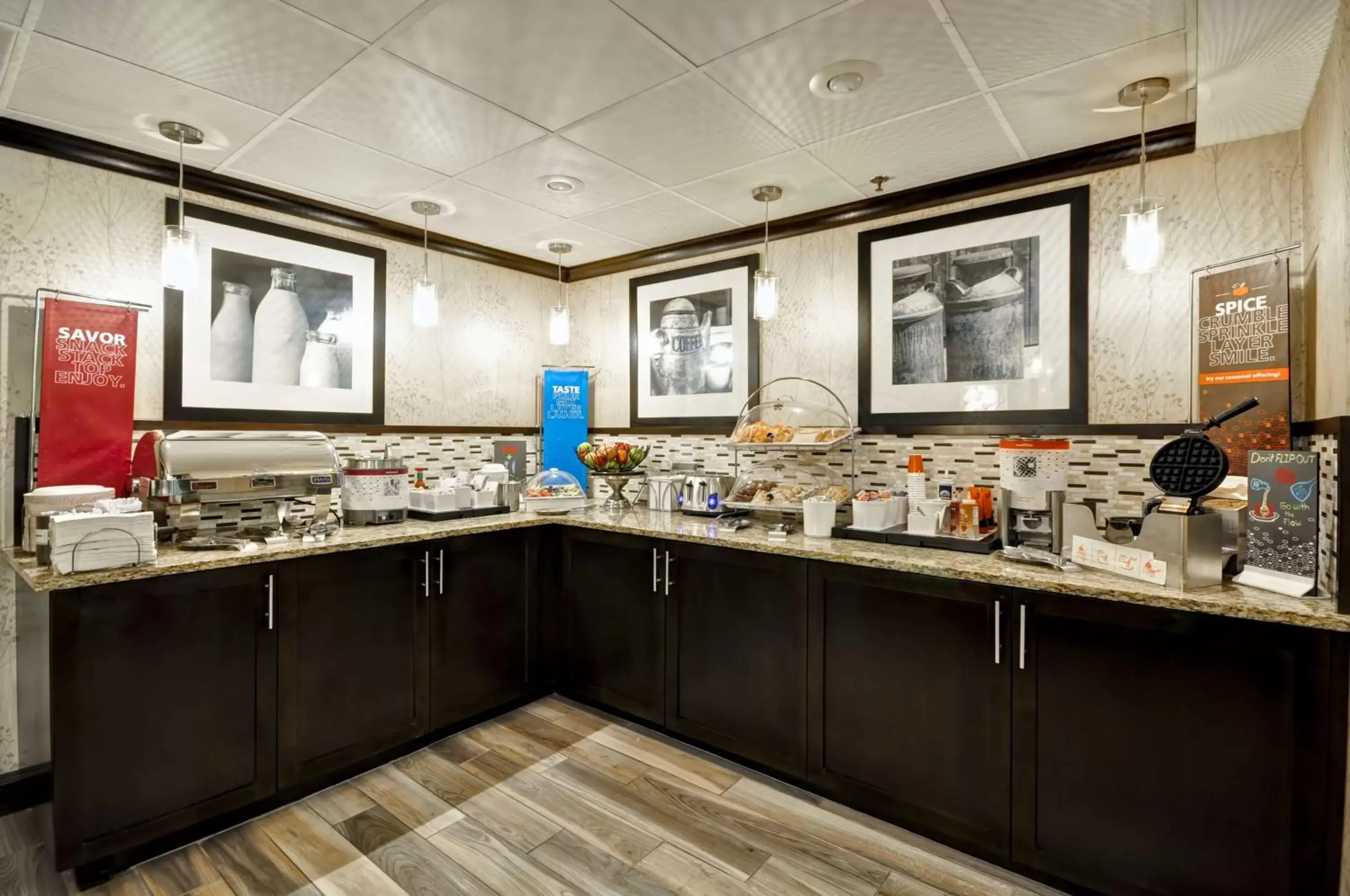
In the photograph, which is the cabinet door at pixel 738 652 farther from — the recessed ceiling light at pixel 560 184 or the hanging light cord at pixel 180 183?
the hanging light cord at pixel 180 183

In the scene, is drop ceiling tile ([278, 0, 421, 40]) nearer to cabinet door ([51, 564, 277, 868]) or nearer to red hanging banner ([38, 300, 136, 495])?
Result: red hanging banner ([38, 300, 136, 495])

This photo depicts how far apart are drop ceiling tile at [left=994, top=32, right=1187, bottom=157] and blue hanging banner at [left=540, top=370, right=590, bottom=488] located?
3.00 m

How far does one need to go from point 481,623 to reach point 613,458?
Answer: 1181 millimetres

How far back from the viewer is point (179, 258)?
2.49 m

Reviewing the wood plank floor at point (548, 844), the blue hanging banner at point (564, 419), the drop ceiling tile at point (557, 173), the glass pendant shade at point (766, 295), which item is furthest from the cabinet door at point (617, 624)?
the drop ceiling tile at point (557, 173)

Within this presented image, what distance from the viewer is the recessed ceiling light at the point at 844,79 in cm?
215

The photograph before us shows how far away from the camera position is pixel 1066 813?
205cm

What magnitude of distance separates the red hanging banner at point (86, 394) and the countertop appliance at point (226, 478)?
110 millimetres

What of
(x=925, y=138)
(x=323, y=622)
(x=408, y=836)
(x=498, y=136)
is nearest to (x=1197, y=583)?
(x=925, y=138)

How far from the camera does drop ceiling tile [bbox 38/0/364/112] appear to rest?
1853 millimetres

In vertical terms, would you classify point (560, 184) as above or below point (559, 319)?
above

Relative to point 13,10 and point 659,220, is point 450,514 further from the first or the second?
point 13,10

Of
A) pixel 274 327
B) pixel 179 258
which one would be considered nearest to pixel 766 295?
pixel 179 258

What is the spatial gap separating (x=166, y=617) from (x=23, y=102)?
1979 millimetres
